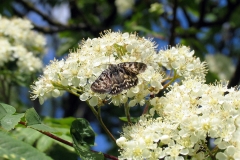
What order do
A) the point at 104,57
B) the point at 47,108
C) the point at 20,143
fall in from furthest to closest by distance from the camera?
the point at 47,108 < the point at 104,57 < the point at 20,143

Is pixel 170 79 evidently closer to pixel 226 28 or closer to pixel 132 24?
pixel 132 24

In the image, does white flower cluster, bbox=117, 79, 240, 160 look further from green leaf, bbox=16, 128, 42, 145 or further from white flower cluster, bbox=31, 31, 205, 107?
green leaf, bbox=16, 128, 42, 145

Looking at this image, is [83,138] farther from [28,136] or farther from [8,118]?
[28,136]

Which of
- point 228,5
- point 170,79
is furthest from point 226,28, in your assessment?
point 170,79

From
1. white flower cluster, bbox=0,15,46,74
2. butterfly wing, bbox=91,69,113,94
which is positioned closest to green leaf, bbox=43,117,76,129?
butterfly wing, bbox=91,69,113,94

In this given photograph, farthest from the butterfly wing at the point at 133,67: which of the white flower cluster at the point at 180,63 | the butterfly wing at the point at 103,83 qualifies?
the white flower cluster at the point at 180,63

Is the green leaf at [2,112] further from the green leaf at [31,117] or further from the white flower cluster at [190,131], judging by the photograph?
the white flower cluster at [190,131]
